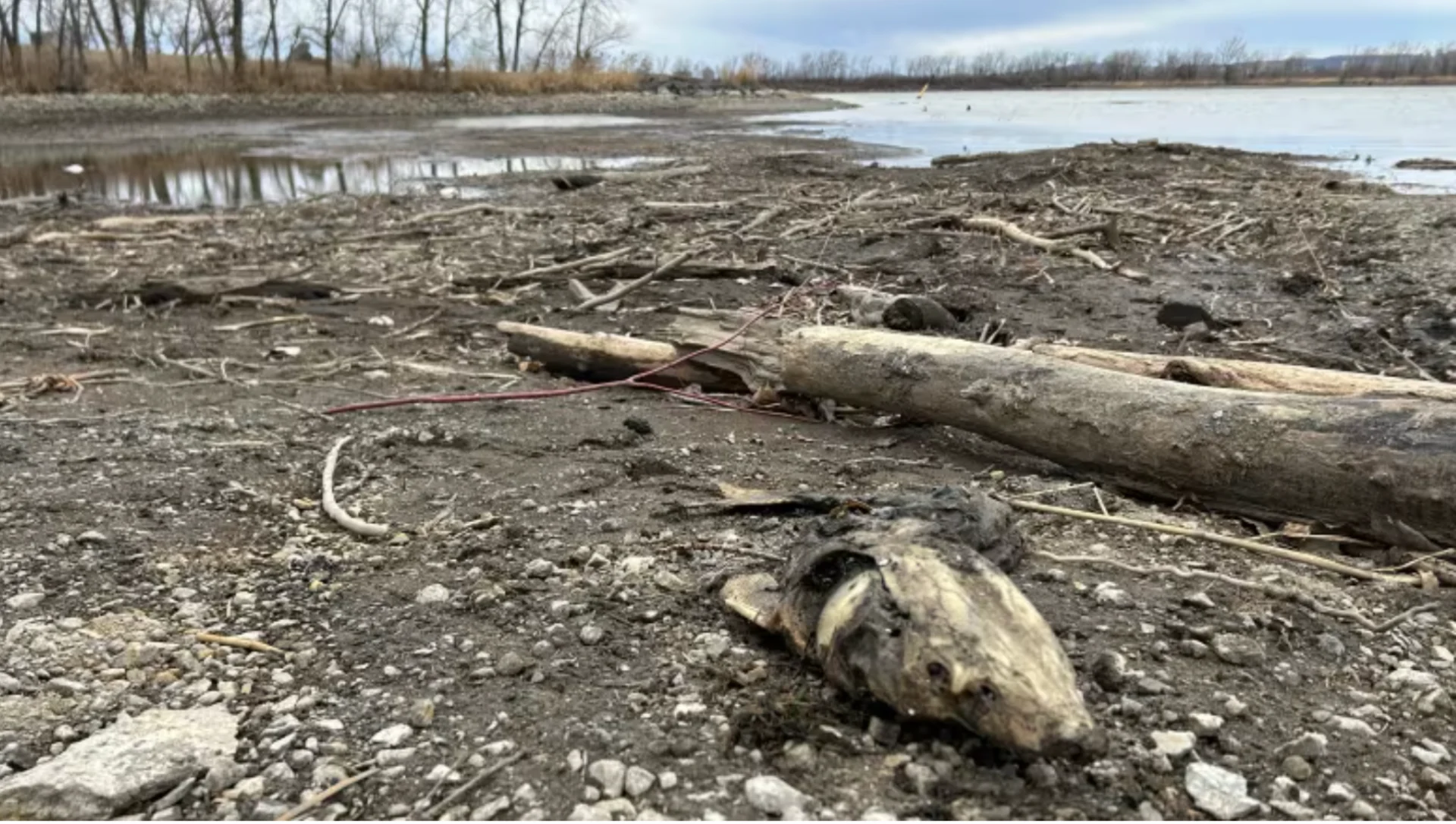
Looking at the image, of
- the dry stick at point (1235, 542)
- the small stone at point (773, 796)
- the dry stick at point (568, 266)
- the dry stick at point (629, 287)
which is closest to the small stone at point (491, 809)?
the small stone at point (773, 796)

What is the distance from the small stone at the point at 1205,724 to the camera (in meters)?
2.37

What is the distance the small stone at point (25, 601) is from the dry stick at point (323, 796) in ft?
5.41

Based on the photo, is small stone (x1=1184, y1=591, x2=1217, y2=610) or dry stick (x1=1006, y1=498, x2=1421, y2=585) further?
dry stick (x1=1006, y1=498, x2=1421, y2=585)

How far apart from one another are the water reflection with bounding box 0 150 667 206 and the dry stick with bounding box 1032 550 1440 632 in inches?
588

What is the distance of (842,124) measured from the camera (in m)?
37.2

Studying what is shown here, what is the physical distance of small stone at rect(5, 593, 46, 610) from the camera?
3203 mm

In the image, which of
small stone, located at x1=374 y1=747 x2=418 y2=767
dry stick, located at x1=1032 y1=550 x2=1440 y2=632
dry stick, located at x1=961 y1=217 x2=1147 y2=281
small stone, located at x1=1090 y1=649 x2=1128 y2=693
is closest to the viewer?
small stone, located at x1=374 y1=747 x2=418 y2=767

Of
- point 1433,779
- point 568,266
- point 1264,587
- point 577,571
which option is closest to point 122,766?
point 577,571

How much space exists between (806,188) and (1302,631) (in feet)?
39.2

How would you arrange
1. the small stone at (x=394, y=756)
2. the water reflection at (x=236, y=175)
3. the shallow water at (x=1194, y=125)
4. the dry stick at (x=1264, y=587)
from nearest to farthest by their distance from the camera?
the small stone at (x=394, y=756) → the dry stick at (x=1264, y=587) → the water reflection at (x=236, y=175) → the shallow water at (x=1194, y=125)

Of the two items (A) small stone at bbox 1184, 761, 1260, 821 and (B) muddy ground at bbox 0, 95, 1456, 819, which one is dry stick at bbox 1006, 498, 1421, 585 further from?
(A) small stone at bbox 1184, 761, 1260, 821

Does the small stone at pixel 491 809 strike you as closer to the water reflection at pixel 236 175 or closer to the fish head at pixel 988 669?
the fish head at pixel 988 669

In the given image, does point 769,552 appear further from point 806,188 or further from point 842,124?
point 842,124

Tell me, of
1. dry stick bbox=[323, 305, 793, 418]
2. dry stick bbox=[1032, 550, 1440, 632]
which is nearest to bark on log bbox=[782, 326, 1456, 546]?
dry stick bbox=[1032, 550, 1440, 632]
